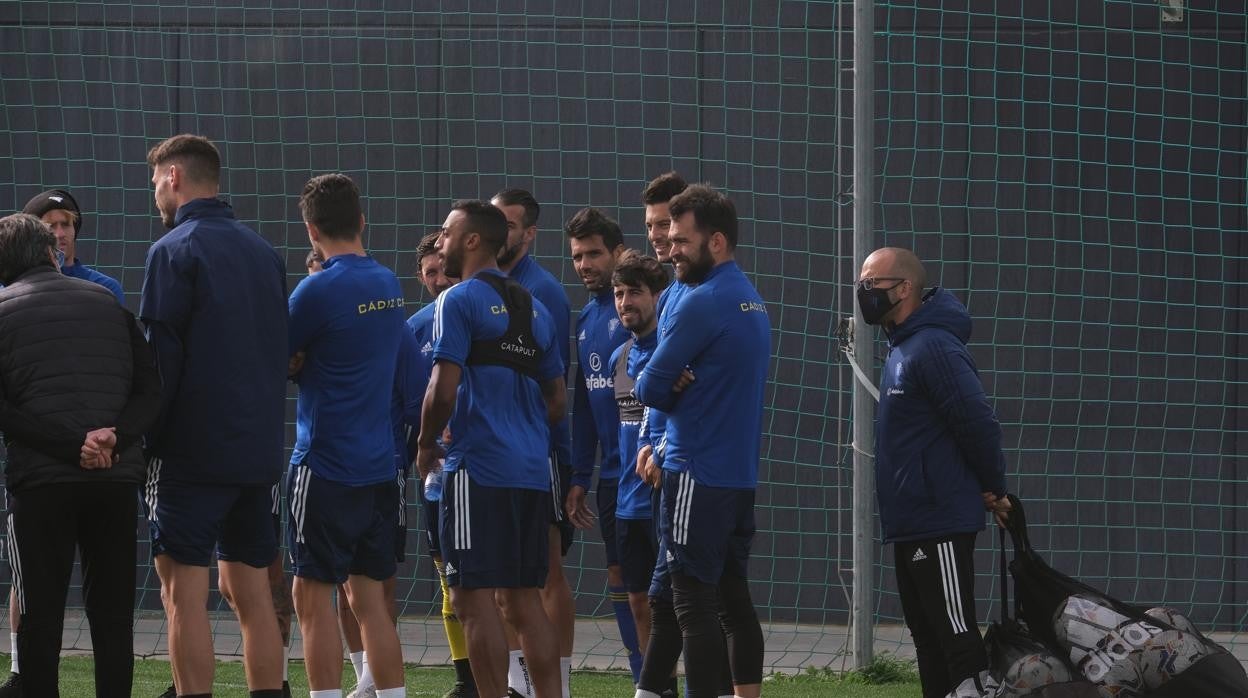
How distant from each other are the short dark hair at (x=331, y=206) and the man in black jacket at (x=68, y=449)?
2.64 feet

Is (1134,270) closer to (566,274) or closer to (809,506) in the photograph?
(809,506)

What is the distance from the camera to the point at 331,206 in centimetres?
580

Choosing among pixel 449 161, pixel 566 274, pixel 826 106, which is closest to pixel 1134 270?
pixel 826 106

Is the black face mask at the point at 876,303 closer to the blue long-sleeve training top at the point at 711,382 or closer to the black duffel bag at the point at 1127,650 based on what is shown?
the blue long-sleeve training top at the point at 711,382

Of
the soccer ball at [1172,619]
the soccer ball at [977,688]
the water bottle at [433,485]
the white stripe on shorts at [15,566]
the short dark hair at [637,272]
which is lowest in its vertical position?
the soccer ball at [977,688]

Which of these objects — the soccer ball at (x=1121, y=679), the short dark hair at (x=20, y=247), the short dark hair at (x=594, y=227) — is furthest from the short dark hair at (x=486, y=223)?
the soccer ball at (x=1121, y=679)

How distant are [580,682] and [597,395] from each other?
169cm

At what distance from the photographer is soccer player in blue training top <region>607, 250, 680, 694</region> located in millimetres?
6496

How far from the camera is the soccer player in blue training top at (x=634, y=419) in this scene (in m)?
6.50

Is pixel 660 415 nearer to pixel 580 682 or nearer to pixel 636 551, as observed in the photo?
pixel 636 551

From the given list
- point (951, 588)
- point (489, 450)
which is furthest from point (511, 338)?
point (951, 588)

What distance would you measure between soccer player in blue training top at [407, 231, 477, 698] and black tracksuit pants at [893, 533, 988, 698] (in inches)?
67.5

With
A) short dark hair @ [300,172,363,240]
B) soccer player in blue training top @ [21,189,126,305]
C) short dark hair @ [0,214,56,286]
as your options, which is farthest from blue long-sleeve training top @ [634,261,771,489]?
soccer player in blue training top @ [21,189,126,305]

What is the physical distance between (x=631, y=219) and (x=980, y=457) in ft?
14.6
